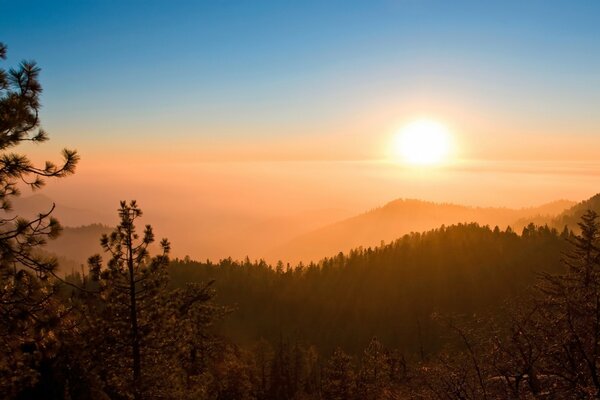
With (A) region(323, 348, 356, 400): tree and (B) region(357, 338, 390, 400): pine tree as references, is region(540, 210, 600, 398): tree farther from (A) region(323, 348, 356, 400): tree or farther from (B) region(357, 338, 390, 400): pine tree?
(B) region(357, 338, 390, 400): pine tree

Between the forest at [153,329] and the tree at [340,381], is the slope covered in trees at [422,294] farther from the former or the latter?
the forest at [153,329]

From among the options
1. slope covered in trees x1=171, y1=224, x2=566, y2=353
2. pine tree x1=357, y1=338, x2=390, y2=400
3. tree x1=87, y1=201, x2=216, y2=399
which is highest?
tree x1=87, y1=201, x2=216, y2=399

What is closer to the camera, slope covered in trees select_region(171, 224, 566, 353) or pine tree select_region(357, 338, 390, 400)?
pine tree select_region(357, 338, 390, 400)

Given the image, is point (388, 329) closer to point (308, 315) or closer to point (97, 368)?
point (308, 315)

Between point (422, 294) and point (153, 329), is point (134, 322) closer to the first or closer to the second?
point (153, 329)

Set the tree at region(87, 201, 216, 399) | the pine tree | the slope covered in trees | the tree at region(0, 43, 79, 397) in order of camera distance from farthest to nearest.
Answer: the slope covered in trees, the pine tree, the tree at region(87, 201, 216, 399), the tree at region(0, 43, 79, 397)

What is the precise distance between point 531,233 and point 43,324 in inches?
8606

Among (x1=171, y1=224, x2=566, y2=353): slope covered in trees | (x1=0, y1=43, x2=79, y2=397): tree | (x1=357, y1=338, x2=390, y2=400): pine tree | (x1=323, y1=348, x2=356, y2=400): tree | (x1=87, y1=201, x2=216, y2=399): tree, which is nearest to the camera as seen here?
(x1=0, y1=43, x2=79, y2=397): tree

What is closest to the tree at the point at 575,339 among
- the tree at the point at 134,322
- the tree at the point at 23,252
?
the tree at the point at 23,252

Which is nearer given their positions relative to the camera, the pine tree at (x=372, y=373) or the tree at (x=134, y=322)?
the tree at (x=134, y=322)

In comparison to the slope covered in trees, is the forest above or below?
above

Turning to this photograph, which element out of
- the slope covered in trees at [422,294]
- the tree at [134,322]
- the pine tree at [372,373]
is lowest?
the slope covered in trees at [422,294]

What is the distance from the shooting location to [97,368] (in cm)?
2044

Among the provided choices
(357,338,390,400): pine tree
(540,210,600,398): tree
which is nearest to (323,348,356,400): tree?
(357,338,390,400): pine tree
